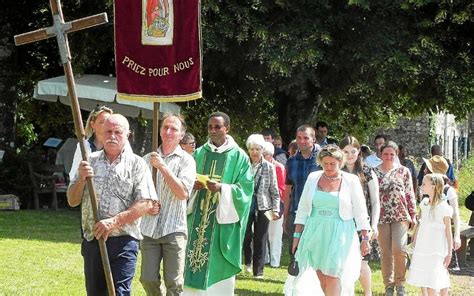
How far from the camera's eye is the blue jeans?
7.59 meters

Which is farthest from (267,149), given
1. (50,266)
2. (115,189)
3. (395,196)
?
(115,189)

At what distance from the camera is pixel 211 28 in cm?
A: 1848

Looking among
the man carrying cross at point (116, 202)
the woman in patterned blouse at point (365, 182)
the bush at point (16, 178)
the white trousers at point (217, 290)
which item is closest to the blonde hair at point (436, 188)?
the woman in patterned blouse at point (365, 182)

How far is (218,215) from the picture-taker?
10055 millimetres

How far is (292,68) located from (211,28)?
63.7 inches

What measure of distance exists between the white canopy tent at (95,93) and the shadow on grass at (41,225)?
2.38 metres

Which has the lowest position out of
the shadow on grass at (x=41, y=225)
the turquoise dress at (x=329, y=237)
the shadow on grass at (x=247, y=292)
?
the shadow on grass at (x=247, y=292)

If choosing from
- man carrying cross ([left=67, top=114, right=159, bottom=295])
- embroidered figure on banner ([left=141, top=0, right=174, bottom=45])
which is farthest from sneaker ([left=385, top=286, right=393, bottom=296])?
man carrying cross ([left=67, top=114, right=159, bottom=295])

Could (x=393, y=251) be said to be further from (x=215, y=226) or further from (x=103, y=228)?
(x=103, y=228)

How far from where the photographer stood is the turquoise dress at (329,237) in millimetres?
9984

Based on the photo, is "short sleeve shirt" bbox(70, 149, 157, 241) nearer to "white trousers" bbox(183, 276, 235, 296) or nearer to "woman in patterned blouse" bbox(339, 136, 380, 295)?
"white trousers" bbox(183, 276, 235, 296)

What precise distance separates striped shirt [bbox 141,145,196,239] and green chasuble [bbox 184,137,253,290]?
97 cm

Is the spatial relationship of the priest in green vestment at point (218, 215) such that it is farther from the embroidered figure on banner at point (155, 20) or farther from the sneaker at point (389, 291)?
the sneaker at point (389, 291)

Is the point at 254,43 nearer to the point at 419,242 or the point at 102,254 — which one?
the point at 419,242
